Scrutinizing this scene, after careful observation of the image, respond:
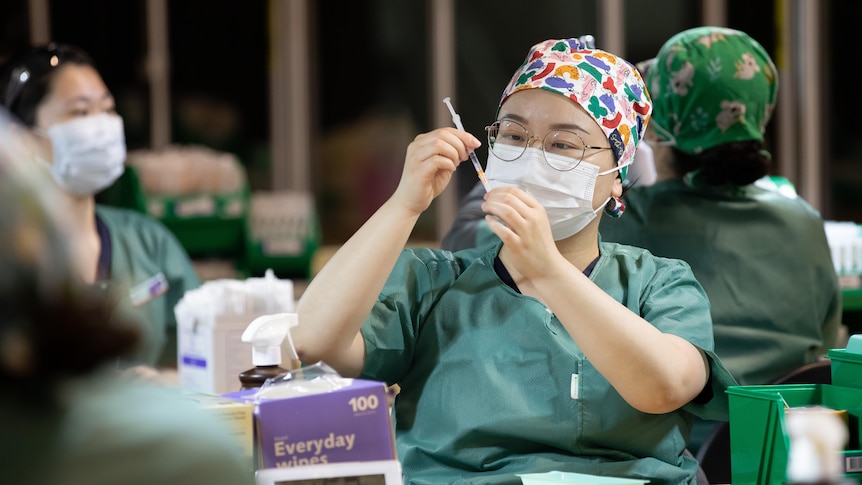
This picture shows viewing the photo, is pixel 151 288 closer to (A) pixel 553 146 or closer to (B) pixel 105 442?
(A) pixel 553 146

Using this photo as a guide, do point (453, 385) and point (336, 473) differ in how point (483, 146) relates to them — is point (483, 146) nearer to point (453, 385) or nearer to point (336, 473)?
point (453, 385)

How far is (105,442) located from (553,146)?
110 centimetres

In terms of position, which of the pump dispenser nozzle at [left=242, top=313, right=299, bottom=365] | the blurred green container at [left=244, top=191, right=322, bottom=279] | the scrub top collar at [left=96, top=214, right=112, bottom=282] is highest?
the pump dispenser nozzle at [left=242, top=313, right=299, bottom=365]

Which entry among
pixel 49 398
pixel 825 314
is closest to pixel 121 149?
pixel 825 314

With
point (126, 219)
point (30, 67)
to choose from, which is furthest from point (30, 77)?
point (126, 219)

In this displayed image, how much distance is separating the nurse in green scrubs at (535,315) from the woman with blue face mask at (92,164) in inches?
51.1

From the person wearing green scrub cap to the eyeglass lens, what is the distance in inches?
27.5

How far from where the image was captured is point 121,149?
3008 millimetres

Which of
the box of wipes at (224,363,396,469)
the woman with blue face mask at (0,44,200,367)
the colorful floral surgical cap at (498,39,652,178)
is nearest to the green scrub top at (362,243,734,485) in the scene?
the colorful floral surgical cap at (498,39,652,178)

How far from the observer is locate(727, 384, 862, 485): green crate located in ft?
4.40

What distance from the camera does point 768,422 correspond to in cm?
136

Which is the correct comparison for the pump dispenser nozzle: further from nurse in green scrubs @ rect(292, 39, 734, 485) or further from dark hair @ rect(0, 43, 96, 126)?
dark hair @ rect(0, 43, 96, 126)

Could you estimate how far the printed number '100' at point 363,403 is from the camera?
116cm

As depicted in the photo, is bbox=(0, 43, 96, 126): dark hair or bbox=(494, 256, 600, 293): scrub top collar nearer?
bbox=(494, 256, 600, 293): scrub top collar
